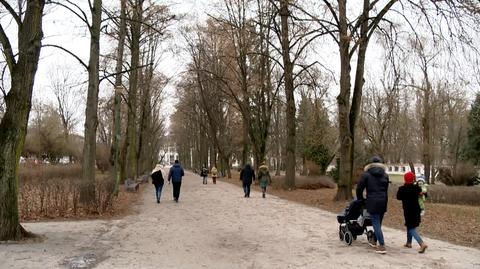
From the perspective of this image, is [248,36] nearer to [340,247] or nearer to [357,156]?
[357,156]

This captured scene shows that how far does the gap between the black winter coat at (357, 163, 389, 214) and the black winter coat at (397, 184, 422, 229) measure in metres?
0.37

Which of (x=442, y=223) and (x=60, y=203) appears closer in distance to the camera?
(x=442, y=223)

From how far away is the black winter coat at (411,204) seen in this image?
9.30 meters

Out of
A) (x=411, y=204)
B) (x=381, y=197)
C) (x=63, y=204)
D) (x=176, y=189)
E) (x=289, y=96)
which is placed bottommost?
(x=63, y=204)

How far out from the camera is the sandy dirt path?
8070 millimetres

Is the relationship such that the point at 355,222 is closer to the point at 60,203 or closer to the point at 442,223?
the point at 442,223

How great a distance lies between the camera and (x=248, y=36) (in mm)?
33406

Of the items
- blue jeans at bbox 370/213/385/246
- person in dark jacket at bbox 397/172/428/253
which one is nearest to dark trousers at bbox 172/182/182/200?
blue jeans at bbox 370/213/385/246

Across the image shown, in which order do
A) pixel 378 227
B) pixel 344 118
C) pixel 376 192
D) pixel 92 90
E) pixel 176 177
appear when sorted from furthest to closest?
pixel 176 177 → pixel 344 118 → pixel 92 90 → pixel 376 192 → pixel 378 227

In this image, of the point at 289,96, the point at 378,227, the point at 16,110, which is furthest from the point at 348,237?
the point at 289,96

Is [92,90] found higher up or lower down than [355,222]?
higher up

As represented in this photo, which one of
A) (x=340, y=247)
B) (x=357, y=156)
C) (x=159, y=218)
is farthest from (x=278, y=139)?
(x=340, y=247)

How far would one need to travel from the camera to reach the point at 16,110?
32.0 ft

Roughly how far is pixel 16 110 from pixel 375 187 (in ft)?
22.7
